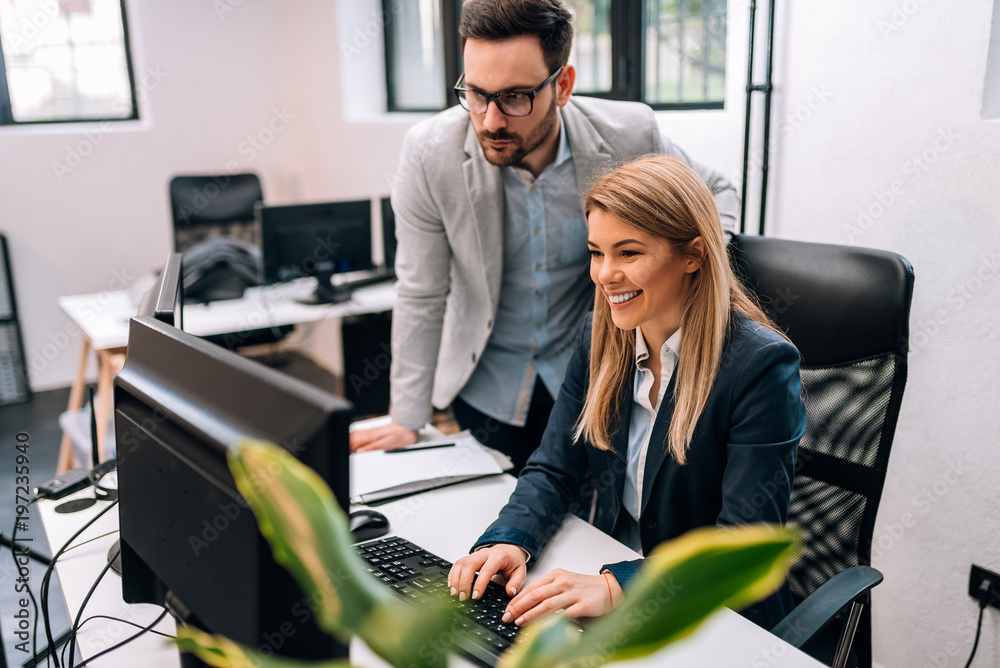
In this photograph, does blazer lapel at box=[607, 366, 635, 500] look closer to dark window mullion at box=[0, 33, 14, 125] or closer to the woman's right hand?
the woman's right hand

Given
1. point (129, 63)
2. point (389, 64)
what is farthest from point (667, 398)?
point (129, 63)

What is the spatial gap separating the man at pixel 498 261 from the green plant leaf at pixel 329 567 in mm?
1206

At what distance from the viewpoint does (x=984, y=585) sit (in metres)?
1.66

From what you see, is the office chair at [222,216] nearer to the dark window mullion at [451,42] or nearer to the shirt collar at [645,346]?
the dark window mullion at [451,42]

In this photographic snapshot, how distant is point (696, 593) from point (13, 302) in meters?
4.65

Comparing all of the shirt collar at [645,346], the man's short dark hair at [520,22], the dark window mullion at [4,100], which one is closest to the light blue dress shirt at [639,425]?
the shirt collar at [645,346]

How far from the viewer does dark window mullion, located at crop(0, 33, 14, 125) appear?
4.08m

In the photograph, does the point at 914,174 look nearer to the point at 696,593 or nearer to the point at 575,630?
the point at 575,630

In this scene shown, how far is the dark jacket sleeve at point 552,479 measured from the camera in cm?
114

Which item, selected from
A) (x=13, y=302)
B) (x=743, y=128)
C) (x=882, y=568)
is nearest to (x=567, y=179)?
(x=743, y=128)

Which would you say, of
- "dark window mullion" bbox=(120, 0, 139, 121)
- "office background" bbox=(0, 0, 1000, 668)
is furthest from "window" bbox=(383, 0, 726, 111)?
"dark window mullion" bbox=(120, 0, 139, 121)

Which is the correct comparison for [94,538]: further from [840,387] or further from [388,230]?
[388,230]

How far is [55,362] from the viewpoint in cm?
437

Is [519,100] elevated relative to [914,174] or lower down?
elevated
